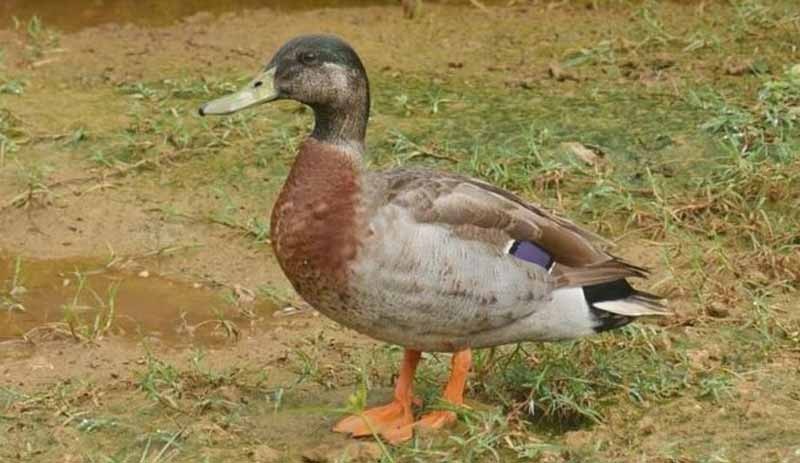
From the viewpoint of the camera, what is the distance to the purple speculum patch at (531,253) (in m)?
4.94

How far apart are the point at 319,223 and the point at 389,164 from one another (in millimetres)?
2329

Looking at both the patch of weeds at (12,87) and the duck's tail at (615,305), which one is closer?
the duck's tail at (615,305)

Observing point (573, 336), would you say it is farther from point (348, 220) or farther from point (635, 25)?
point (635, 25)

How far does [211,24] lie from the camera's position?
8727 millimetres

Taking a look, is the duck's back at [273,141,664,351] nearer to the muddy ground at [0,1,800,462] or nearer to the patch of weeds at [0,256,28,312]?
the muddy ground at [0,1,800,462]

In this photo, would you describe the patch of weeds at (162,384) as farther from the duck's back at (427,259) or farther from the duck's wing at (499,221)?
the duck's wing at (499,221)

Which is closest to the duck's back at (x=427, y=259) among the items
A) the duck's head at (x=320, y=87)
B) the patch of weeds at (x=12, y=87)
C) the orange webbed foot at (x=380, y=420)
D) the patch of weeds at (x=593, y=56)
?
the duck's head at (x=320, y=87)

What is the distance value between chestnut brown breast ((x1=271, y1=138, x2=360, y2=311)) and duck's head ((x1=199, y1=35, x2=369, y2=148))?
10 cm

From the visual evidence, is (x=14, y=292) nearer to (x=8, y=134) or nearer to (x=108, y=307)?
(x=108, y=307)

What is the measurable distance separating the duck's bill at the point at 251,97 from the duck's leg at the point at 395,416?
840 millimetres

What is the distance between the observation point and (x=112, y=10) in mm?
8734

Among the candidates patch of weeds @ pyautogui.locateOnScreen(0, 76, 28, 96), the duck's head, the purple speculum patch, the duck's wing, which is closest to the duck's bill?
the duck's head

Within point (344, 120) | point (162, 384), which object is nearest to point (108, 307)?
point (162, 384)

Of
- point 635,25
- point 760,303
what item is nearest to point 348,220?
point 760,303
